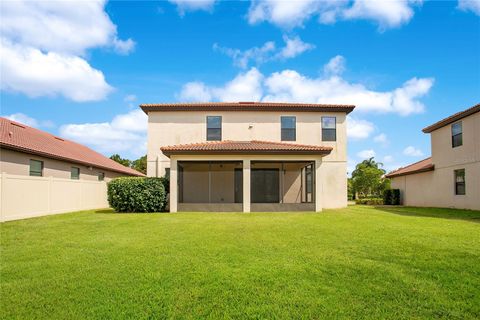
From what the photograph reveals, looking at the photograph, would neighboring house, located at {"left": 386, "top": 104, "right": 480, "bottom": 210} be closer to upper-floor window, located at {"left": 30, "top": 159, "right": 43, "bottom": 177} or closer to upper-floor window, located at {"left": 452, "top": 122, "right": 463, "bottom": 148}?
upper-floor window, located at {"left": 452, "top": 122, "right": 463, "bottom": 148}

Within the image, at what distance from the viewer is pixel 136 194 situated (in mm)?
16234

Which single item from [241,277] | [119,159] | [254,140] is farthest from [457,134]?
[119,159]

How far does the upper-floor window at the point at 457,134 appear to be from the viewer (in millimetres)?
18797

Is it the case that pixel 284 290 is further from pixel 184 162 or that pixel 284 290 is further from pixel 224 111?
pixel 224 111

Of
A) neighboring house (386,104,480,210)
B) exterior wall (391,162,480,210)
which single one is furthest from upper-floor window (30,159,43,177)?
exterior wall (391,162,480,210)

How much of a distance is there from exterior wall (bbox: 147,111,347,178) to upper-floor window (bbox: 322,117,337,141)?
0.68ft

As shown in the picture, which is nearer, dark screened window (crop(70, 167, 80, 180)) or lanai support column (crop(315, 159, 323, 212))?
lanai support column (crop(315, 159, 323, 212))

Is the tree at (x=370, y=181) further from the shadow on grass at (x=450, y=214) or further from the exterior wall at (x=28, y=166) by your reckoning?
the exterior wall at (x=28, y=166)

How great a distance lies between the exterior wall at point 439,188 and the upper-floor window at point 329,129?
7.62 meters

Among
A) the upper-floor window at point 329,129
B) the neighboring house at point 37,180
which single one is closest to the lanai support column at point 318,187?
the upper-floor window at point 329,129

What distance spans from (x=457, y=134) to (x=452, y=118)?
41.6 inches

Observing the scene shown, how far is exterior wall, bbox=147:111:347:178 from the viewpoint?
784 inches

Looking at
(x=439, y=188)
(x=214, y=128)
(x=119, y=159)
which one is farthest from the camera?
(x=119, y=159)

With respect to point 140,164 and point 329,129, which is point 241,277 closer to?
point 329,129
